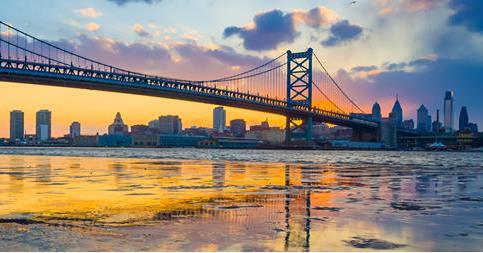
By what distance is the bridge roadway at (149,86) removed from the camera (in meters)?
72.1

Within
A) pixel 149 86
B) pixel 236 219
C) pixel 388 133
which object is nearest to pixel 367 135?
pixel 388 133

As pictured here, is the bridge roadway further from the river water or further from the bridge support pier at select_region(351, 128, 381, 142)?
the river water

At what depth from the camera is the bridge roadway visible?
72.1 metres

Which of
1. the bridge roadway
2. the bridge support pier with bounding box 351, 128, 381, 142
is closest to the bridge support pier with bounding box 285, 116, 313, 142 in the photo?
the bridge roadway

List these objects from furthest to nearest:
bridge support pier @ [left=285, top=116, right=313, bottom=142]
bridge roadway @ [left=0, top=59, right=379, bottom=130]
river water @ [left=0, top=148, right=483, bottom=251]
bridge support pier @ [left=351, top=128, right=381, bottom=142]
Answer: bridge support pier @ [left=351, top=128, right=381, bottom=142], bridge support pier @ [left=285, top=116, right=313, bottom=142], bridge roadway @ [left=0, top=59, right=379, bottom=130], river water @ [left=0, top=148, right=483, bottom=251]

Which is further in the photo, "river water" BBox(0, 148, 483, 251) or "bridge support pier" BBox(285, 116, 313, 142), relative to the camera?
"bridge support pier" BBox(285, 116, 313, 142)

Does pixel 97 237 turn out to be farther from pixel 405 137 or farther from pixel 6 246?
pixel 405 137

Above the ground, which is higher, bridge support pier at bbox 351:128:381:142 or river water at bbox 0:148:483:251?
bridge support pier at bbox 351:128:381:142

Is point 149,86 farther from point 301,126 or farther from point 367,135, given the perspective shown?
point 367,135

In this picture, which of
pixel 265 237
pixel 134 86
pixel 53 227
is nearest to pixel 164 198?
pixel 53 227

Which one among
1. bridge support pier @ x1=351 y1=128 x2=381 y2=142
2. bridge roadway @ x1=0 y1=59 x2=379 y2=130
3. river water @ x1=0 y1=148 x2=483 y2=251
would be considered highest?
bridge roadway @ x1=0 y1=59 x2=379 y2=130

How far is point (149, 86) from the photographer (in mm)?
85062

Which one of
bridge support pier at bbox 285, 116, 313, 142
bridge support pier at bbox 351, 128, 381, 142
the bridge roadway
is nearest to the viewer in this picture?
the bridge roadway

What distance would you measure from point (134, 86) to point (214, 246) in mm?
76349
